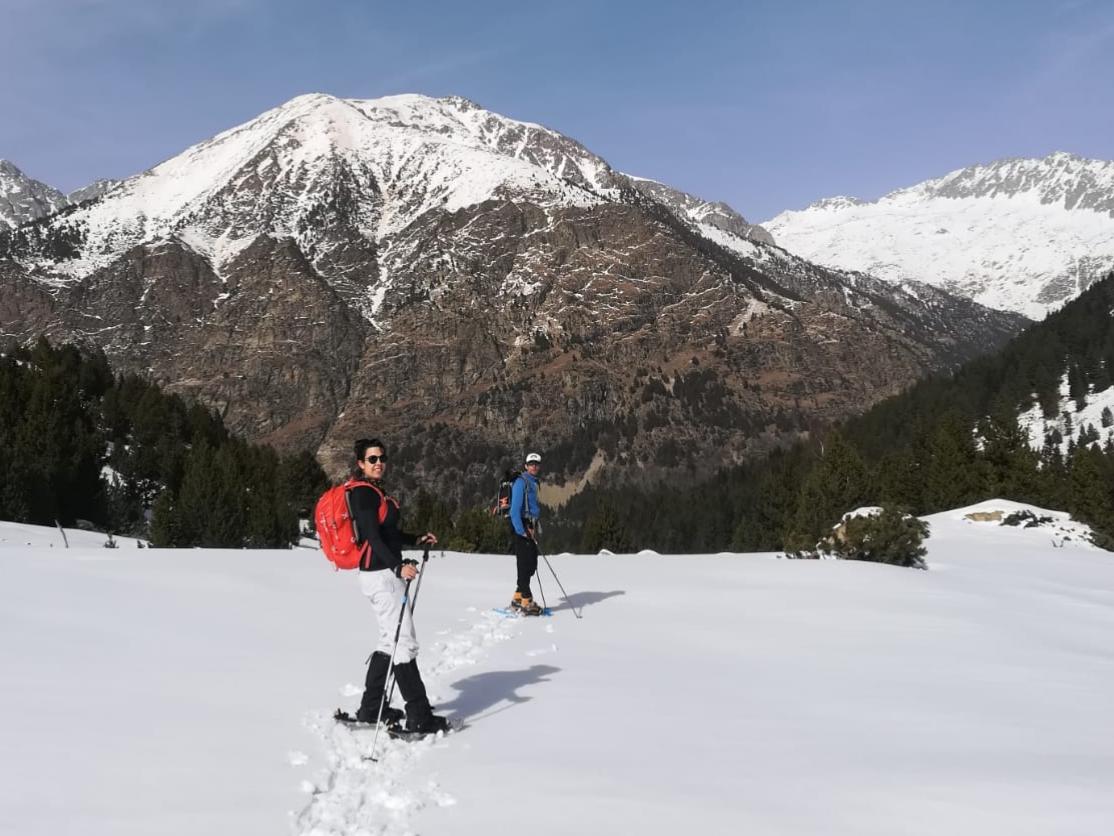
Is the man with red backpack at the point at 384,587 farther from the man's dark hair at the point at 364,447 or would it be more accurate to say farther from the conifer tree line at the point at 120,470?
the conifer tree line at the point at 120,470

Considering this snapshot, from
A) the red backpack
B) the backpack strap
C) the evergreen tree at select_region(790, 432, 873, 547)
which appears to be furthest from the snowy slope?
the red backpack

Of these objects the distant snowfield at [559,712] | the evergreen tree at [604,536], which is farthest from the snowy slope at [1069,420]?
the distant snowfield at [559,712]

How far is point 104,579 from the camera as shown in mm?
14266

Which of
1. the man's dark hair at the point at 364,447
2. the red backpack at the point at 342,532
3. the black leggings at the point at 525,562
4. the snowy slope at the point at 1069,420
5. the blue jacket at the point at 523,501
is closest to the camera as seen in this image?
the red backpack at the point at 342,532

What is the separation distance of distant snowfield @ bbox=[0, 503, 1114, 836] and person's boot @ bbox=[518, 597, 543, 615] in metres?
0.26

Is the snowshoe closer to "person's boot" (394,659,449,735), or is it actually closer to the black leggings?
"person's boot" (394,659,449,735)

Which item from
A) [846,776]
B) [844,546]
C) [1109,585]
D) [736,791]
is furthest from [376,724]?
[1109,585]

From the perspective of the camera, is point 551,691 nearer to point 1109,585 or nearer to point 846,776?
point 846,776

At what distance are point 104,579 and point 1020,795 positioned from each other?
13.3 metres

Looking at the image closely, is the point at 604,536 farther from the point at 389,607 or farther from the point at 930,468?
the point at 389,607

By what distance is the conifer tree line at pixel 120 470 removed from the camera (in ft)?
144

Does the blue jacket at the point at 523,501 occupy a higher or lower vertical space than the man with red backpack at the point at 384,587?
higher

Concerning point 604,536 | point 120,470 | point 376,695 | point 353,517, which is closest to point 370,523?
point 353,517

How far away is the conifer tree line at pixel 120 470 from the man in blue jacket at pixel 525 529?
104 ft
